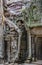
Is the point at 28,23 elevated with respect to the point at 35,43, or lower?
elevated

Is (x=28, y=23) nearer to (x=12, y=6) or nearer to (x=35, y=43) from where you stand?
(x=35, y=43)

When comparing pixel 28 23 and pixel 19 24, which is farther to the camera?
pixel 19 24

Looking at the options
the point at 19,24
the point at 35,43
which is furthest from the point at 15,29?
the point at 35,43

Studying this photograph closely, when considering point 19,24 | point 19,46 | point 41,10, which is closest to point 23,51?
point 19,46

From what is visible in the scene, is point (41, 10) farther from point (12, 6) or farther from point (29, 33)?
point (12, 6)

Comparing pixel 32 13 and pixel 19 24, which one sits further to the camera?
pixel 19 24

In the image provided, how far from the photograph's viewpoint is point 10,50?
11531 millimetres

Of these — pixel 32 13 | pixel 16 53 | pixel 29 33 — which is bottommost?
pixel 16 53

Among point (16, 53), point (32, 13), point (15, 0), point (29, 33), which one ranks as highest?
point (15, 0)

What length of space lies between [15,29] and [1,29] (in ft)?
2.51

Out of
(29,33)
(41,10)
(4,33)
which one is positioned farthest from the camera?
(4,33)

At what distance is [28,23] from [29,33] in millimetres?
490

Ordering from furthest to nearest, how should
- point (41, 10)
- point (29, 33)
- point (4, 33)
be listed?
point (4, 33)
point (29, 33)
point (41, 10)

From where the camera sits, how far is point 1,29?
1184 centimetres
